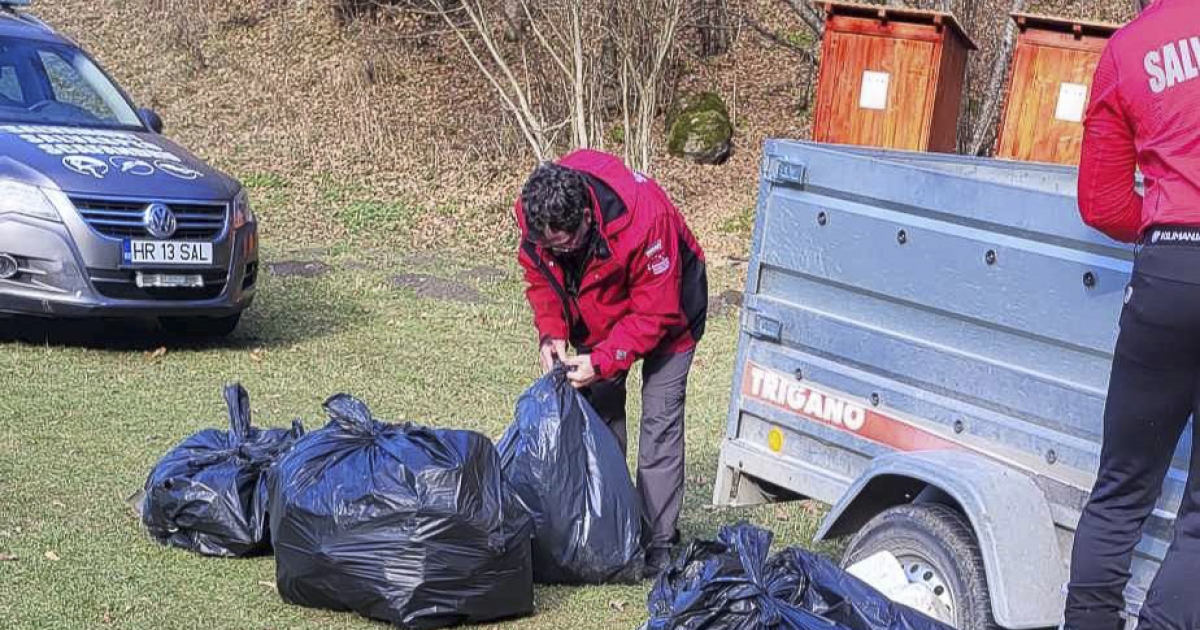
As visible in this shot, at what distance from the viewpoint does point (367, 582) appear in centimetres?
447

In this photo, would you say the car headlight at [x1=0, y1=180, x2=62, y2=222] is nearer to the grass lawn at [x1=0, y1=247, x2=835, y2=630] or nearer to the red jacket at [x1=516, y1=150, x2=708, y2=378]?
the grass lawn at [x1=0, y1=247, x2=835, y2=630]

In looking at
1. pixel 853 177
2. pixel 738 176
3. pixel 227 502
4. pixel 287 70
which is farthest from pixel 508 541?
pixel 287 70

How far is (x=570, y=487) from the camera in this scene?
495 cm

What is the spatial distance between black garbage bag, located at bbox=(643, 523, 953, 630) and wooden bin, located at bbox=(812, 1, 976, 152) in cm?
705

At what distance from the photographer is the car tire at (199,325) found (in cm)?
895

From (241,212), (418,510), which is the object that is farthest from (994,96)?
(418,510)

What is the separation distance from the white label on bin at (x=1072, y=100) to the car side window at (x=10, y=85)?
269 inches

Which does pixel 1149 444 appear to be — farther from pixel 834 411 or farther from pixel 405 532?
pixel 405 532

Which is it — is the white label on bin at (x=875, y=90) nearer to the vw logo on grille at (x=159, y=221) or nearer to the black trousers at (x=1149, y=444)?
the vw logo on grille at (x=159, y=221)

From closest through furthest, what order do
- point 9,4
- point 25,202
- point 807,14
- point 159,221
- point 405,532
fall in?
1. point 405,532
2. point 25,202
3. point 159,221
4. point 9,4
5. point 807,14

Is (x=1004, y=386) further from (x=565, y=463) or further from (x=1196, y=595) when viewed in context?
(x=565, y=463)

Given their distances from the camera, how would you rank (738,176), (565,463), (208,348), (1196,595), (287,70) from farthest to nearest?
1. (287,70)
2. (738,176)
3. (208,348)
4. (565,463)
5. (1196,595)

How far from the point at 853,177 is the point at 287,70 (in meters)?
15.5

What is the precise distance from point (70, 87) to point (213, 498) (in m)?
4.81
